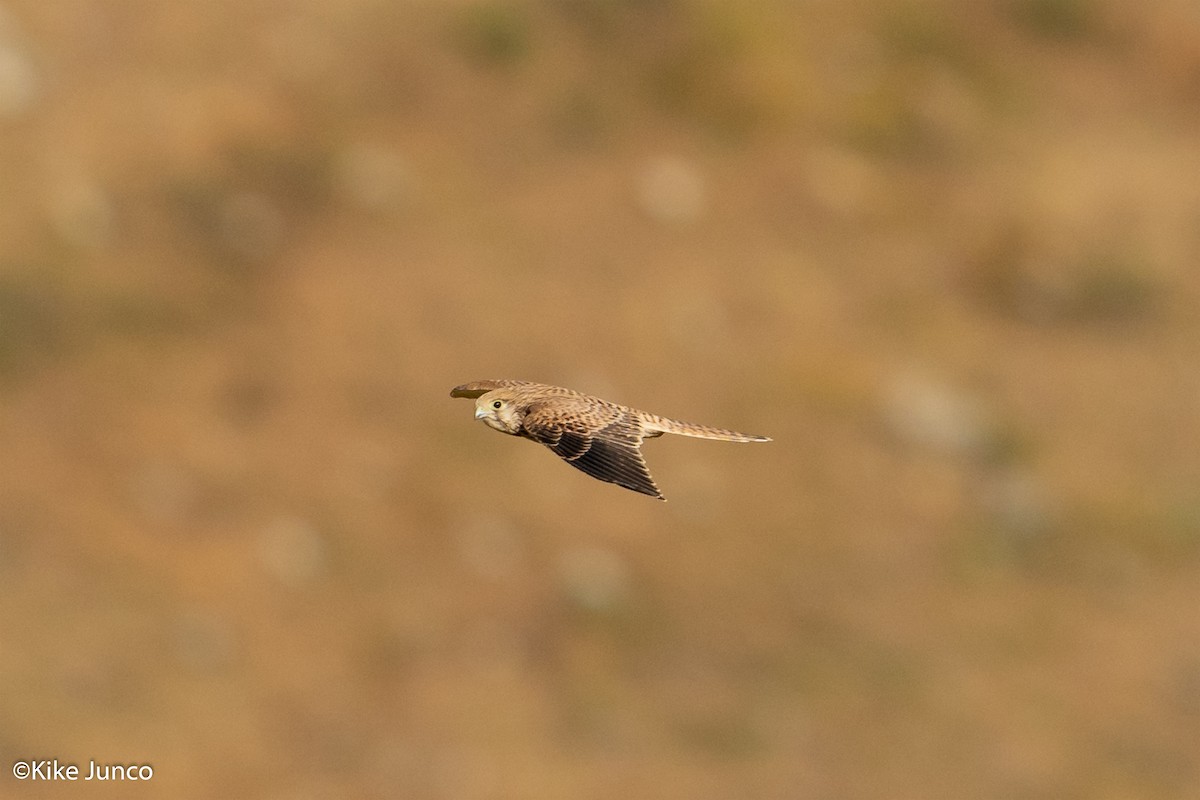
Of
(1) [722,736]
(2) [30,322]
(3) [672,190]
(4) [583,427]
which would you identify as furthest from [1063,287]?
(4) [583,427]

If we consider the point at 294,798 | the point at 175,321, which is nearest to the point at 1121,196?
the point at 175,321

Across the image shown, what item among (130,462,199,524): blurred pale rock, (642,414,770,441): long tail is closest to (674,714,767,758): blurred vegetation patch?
(130,462,199,524): blurred pale rock

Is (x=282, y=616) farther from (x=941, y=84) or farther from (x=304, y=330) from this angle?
(x=941, y=84)

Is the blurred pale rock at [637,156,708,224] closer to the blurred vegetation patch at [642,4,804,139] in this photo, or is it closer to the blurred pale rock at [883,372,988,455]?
the blurred vegetation patch at [642,4,804,139]

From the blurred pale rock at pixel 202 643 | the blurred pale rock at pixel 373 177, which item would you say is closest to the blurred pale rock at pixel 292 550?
the blurred pale rock at pixel 202 643

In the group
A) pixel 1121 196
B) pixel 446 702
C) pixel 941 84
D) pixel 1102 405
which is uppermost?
pixel 941 84

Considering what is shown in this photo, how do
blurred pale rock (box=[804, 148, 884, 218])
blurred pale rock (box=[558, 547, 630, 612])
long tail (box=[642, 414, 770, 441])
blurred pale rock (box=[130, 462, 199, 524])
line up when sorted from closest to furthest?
long tail (box=[642, 414, 770, 441]) → blurred pale rock (box=[130, 462, 199, 524]) → blurred pale rock (box=[558, 547, 630, 612]) → blurred pale rock (box=[804, 148, 884, 218])
